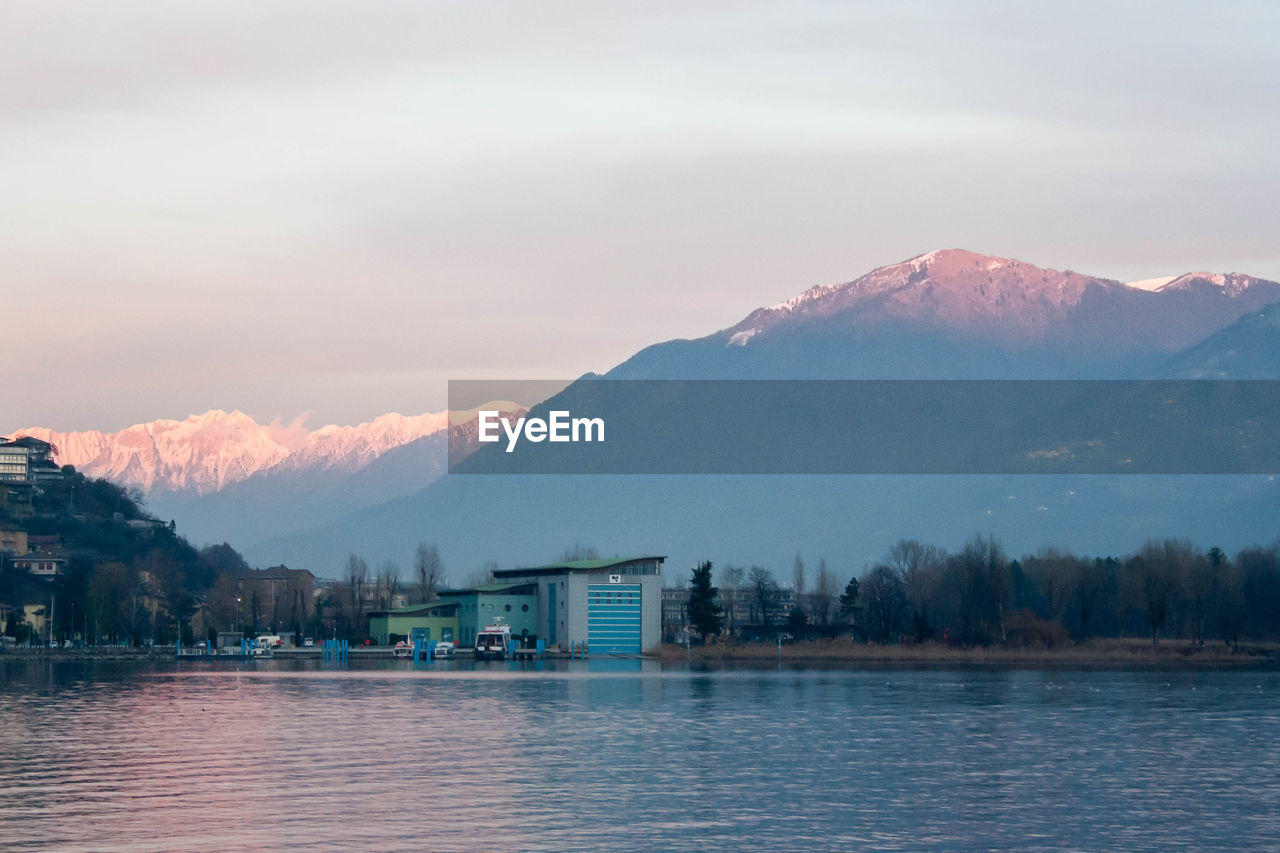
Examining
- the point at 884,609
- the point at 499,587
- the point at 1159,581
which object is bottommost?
the point at 884,609

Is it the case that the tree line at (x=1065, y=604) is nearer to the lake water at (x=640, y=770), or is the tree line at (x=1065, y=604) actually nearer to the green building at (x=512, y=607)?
the green building at (x=512, y=607)

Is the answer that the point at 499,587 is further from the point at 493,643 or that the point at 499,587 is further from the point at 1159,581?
the point at 1159,581

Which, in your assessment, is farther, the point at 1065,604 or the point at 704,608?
the point at 704,608

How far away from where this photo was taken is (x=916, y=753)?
1832 inches

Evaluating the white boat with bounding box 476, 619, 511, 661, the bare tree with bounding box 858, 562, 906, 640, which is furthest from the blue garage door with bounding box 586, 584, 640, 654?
the bare tree with bounding box 858, 562, 906, 640

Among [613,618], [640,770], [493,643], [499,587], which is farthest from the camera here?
[499,587]

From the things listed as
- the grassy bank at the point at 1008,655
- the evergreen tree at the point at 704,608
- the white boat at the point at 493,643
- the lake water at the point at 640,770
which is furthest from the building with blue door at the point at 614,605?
the lake water at the point at 640,770

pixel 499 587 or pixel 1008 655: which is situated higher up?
pixel 499 587

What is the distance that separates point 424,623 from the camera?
177750 millimetres

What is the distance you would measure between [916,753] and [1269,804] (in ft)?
40.6

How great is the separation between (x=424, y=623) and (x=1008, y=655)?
232ft

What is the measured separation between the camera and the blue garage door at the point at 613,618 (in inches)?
6093

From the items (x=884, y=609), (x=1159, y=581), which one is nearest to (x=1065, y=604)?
(x=1159, y=581)

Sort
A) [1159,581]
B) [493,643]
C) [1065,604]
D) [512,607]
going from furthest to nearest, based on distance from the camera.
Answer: [512,607], [1065,604], [493,643], [1159,581]
